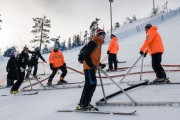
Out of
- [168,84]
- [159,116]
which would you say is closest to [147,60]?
[168,84]

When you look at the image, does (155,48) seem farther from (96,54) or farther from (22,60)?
(22,60)

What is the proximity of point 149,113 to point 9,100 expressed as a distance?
538 cm

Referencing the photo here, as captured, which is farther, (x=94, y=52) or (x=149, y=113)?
(x=94, y=52)

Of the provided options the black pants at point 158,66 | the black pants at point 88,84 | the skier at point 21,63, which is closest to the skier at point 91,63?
the black pants at point 88,84

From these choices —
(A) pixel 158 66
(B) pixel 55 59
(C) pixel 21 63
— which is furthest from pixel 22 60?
(A) pixel 158 66

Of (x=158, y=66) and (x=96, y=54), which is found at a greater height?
(x=96, y=54)

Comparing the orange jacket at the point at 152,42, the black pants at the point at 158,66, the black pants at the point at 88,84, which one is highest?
the orange jacket at the point at 152,42

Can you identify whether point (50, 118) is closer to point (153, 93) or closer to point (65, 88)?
point (153, 93)

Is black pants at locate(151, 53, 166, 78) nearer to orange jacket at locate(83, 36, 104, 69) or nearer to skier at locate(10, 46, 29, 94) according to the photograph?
orange jacket at locate(83, 36, 104, 69)

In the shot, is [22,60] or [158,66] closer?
[158,66]

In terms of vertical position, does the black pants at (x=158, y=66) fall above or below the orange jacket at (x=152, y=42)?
below

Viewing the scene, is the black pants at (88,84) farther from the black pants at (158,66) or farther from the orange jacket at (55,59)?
the orange jacket at (55,59)

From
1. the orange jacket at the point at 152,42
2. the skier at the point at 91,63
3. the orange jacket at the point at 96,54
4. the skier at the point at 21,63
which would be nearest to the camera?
the skier at the point at 91,63

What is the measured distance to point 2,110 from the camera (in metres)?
8.12
